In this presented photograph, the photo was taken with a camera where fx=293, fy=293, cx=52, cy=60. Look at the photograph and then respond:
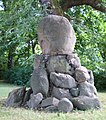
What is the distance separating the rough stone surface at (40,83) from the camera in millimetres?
6438

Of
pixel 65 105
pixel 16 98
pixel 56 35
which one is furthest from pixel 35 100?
pixel 56 35

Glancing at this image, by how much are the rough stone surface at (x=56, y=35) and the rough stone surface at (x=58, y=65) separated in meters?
0.17

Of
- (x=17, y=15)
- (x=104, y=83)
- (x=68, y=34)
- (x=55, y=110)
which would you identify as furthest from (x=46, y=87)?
(x=104, y=83)

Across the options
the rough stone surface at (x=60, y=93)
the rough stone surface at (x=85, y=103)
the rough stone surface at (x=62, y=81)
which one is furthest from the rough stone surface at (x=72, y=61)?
the rough stone surface at (x=85, y=103)

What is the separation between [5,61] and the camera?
1786 centimetres

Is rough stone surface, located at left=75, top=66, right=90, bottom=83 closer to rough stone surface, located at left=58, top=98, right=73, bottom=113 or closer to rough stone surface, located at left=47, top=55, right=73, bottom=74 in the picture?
rough stone surface, located at left=47, top=55, right=73, bottom=74

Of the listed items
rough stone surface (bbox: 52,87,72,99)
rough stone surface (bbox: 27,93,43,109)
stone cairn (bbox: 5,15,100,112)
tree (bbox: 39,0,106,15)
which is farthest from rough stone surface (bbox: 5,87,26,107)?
tree (bbox: 39,0,106,15)

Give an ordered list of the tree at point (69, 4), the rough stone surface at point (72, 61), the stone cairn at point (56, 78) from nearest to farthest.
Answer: the stone cairn at point (56, 78), the rough stone surface at point (72, 61), the tree at point (69, 4)

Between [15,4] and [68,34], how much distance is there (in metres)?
3.18

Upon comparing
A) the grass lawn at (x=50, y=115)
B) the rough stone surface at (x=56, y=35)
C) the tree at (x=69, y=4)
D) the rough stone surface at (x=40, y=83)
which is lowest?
the grass lawn at (x=50, y=115)

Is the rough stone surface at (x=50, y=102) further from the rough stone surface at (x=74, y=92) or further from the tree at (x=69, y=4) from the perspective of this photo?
the tree at (x=69, y=4)

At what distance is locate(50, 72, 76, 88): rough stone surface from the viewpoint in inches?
254

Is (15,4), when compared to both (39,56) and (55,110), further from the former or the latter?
(55,110)

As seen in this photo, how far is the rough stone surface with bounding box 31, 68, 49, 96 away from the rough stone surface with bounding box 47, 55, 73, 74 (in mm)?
257
